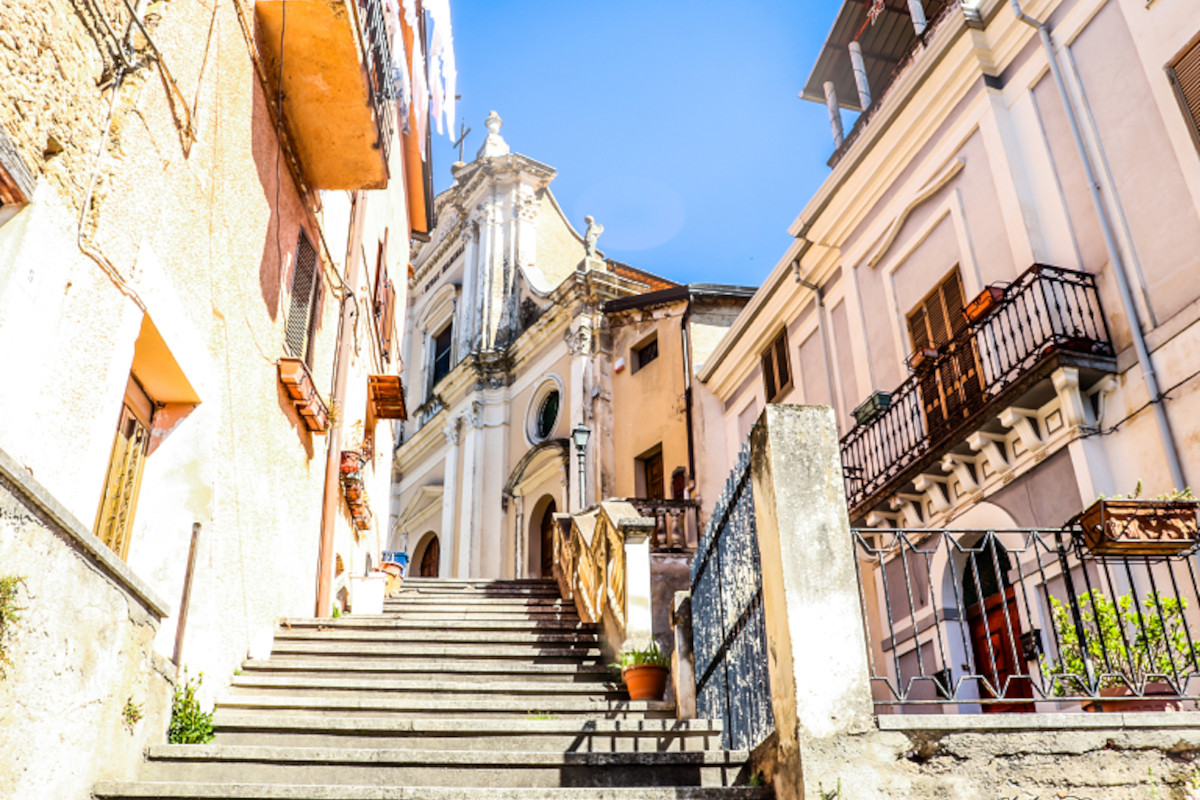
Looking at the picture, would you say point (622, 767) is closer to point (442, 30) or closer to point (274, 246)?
point (274, 246)

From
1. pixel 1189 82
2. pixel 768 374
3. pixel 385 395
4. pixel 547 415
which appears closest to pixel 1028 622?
pixel 1189 82

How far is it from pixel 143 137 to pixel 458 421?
20462 millimetres

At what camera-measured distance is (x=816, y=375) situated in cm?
1441

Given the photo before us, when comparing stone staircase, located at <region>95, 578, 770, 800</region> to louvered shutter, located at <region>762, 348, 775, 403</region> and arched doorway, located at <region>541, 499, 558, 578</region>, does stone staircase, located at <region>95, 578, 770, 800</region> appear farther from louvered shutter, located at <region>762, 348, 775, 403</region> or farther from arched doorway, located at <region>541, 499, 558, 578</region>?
arched doorway, located at <region>541, 499, 558, 578</region>

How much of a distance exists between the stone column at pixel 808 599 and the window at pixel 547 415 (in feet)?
60.9

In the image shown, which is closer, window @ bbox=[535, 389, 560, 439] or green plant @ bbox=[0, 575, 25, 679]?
green plant @ bbox=[0, 575, 25, 679]

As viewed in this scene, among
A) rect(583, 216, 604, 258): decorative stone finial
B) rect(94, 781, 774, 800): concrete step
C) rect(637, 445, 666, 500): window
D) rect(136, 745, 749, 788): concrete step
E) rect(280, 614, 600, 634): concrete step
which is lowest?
rect(94, 781, 774, 800): concrete step

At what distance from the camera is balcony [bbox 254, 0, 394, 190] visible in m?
7.60

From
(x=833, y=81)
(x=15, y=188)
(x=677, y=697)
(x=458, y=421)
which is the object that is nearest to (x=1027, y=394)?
(x=677, y=697)

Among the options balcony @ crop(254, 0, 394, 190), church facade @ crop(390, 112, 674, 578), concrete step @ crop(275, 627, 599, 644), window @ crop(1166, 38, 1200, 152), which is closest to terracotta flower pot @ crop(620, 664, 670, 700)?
concrete step @ crop(275, 627, 599, 644)

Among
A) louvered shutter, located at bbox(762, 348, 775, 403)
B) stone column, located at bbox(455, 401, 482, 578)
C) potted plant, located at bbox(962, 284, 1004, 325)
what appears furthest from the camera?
stone column, located at bbox(455, 401, 482, 578)

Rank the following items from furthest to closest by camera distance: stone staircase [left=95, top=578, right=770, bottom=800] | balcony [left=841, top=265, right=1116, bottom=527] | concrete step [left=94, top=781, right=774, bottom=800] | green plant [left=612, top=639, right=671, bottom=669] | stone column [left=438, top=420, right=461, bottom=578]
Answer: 1. stone column [left=438, top=420, right=461, bottom=578]
2. balcony [left=841, top=265, right=1116, bottom=527]
3. green plant [left=612, top=639, right=671, bottom=669]
4. stone staircase [left=95, top=578, right=770, bottom=800]
5. concrete step [left=94, top=781, right=774, bottom=800]

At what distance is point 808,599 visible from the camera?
3900 mm

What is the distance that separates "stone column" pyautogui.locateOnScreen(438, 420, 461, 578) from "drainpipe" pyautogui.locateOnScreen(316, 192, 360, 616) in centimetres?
1326
